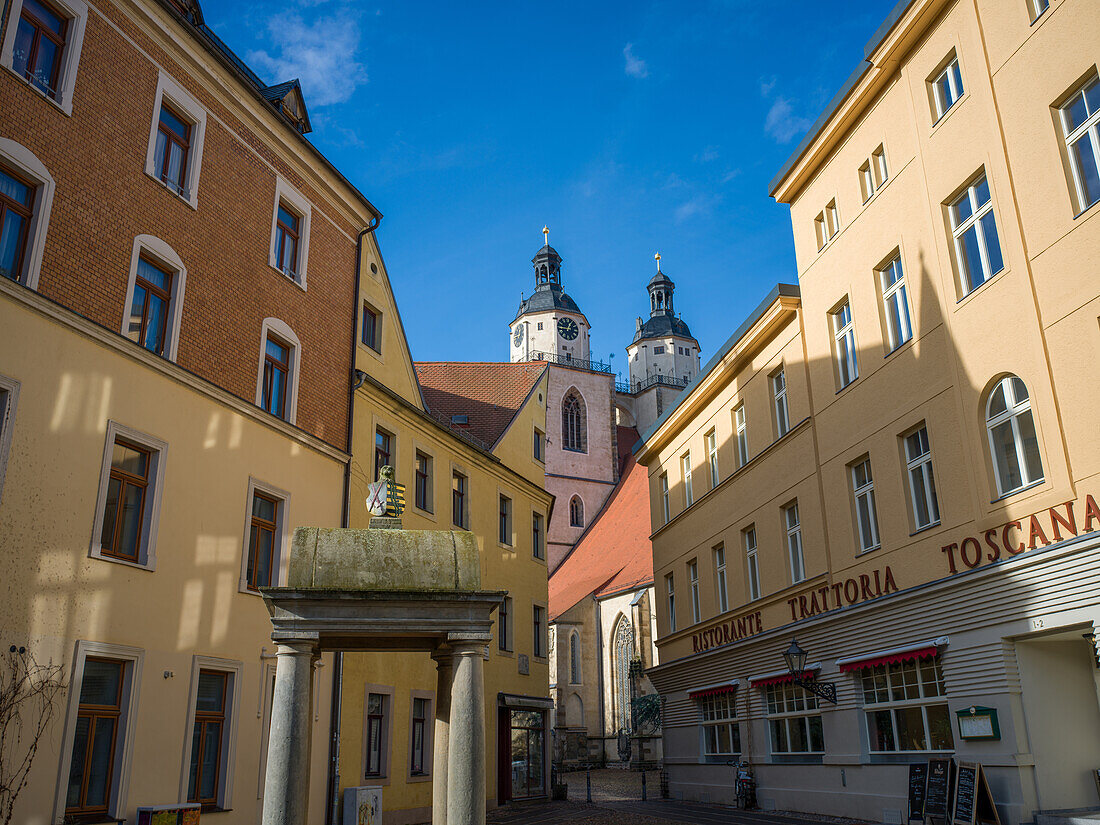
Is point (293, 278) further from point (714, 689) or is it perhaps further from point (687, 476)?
point (714, 689)

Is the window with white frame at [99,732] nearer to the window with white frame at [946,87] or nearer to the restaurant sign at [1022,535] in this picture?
the restaurant sign at [1022,535]

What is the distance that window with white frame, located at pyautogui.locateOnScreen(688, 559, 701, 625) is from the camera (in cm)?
2561

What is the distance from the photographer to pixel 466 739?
851cm

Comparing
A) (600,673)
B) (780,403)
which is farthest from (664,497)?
(600,673)

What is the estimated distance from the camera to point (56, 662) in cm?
1200

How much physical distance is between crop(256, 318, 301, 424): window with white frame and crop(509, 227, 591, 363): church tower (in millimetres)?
59116

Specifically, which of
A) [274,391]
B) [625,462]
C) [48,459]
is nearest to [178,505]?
[48,459]

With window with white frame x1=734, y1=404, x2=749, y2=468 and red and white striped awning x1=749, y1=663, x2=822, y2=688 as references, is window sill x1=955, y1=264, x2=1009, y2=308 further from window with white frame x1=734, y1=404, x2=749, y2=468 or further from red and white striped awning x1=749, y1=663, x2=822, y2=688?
window with white frame x1=734, y1=404, x2=749, y2=468

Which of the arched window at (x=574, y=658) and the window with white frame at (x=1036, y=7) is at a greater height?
the window with white frame at (x=1036, y=7)

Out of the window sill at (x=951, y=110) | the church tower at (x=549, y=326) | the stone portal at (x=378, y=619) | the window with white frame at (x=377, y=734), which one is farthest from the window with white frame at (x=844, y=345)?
the church tower at (x=549, y=326)

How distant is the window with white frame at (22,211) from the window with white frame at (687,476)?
18.3 meters

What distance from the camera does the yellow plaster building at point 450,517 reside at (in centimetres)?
1991

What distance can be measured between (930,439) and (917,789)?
5.18 m

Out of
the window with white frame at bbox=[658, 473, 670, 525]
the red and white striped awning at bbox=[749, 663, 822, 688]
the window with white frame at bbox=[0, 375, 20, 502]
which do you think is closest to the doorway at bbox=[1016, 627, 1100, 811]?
the red and white striped awning at bbox=[749, 663, 822, 688]
